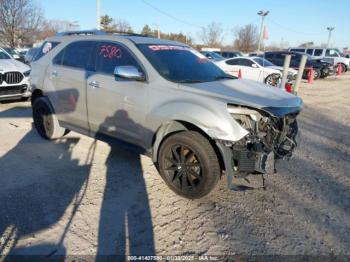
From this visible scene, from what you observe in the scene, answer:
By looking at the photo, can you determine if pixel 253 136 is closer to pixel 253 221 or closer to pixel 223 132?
pixel 223 132

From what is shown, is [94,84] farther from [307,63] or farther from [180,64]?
[307,63]

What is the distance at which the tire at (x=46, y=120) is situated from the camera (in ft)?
17.4

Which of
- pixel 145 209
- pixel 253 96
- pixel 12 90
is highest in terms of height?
pixel 253 96

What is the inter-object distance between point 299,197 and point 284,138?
31.6 inches

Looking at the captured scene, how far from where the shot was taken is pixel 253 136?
10.8ft

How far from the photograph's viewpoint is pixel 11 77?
8.04 meters

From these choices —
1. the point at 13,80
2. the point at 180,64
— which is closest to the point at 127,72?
the point at 180,64

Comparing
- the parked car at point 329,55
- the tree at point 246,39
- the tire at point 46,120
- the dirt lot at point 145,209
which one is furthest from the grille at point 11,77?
the tree at point 246,39

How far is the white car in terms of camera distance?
791 cm

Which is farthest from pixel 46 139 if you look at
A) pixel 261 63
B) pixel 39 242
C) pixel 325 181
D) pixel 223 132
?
pixel 261 63

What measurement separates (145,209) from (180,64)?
6.57 feet

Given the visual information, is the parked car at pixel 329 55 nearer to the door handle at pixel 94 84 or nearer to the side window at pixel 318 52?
the side window at pixel 318 52

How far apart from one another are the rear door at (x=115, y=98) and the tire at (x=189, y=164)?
53 centimetres

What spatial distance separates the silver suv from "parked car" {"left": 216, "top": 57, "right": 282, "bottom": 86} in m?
10.7
